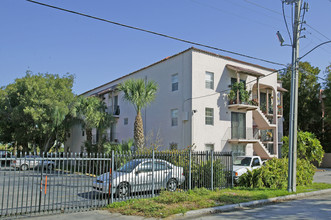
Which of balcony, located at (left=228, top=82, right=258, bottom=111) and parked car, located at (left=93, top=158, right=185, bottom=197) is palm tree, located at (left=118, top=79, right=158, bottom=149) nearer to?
balcony, located at (left=228, top=82, right=258, bottom=111)

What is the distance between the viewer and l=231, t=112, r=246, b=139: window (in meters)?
24.3

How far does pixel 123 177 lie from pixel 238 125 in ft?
51.5

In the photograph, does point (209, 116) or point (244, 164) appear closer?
point (244, 164)

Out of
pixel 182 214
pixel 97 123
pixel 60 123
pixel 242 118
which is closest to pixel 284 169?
pixel 182 214

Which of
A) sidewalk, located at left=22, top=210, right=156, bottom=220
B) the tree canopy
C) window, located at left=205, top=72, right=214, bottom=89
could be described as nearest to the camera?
sidewalk, located at left=22, top=210, right=156, bottom=220

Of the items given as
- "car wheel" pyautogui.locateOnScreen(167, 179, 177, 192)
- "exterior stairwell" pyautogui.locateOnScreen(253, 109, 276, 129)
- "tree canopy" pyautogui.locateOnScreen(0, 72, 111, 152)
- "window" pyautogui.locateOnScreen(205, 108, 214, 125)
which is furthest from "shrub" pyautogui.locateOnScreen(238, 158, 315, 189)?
"tree canopy" pyautogui.locateOnScreen(0, 72, 111, 152)

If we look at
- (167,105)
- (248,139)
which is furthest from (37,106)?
(248,139)

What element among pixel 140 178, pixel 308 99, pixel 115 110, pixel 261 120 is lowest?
pixel 140 178

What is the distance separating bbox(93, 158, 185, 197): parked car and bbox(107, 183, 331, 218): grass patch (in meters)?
0.70

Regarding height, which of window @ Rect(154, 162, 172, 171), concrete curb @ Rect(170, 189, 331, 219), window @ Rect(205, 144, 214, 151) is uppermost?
window @ Rect(205, 144, 214, 151)

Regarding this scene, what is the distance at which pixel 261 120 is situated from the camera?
1039 inches

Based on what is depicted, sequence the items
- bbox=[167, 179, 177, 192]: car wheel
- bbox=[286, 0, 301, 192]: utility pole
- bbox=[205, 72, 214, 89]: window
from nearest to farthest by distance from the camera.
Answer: bbox=[167, 179, 177, 192]: car wheel, bbox=[286, 0, 301, 192]: utility pole, bbox=[205, 72, 214, 89]: window

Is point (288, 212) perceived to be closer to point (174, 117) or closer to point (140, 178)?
point (140, 178)

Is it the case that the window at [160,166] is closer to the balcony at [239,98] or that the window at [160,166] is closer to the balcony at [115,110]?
the balcony at [239,98]
